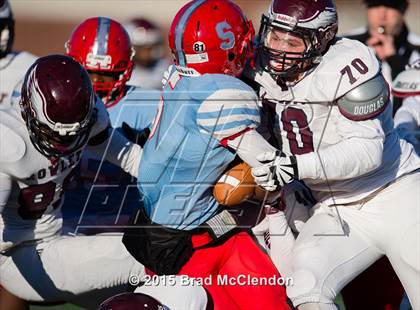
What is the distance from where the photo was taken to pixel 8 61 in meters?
6.06

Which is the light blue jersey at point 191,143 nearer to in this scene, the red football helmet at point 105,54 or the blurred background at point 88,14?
the red football helmet at point 105,54

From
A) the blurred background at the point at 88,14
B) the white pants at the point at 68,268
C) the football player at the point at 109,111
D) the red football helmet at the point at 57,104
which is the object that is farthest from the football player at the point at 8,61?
the blurred background at the point at 88,14

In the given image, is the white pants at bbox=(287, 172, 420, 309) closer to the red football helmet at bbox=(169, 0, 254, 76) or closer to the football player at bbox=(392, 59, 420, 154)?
the football player at bbox=(392, 59, 420, 154)

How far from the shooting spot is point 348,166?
3.66 metres

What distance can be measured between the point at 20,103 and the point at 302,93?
1.22 metres

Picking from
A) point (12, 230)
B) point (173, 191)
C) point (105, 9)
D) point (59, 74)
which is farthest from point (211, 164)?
point (105, 9)

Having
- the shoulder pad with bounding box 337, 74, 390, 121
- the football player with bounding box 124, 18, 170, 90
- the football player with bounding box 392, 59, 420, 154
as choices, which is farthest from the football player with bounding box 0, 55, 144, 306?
the football player with bounding box 124, 18, 170, 90

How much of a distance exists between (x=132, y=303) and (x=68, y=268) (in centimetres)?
87

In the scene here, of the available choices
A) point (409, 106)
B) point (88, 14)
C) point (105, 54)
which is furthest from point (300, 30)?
point (88, 14)

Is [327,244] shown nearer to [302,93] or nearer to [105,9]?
[302,93]

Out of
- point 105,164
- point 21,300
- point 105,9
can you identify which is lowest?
point 105,9

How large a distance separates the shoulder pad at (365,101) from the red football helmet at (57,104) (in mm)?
1082

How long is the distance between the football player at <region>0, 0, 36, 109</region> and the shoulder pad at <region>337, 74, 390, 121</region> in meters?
2.75

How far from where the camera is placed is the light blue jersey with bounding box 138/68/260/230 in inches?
143
